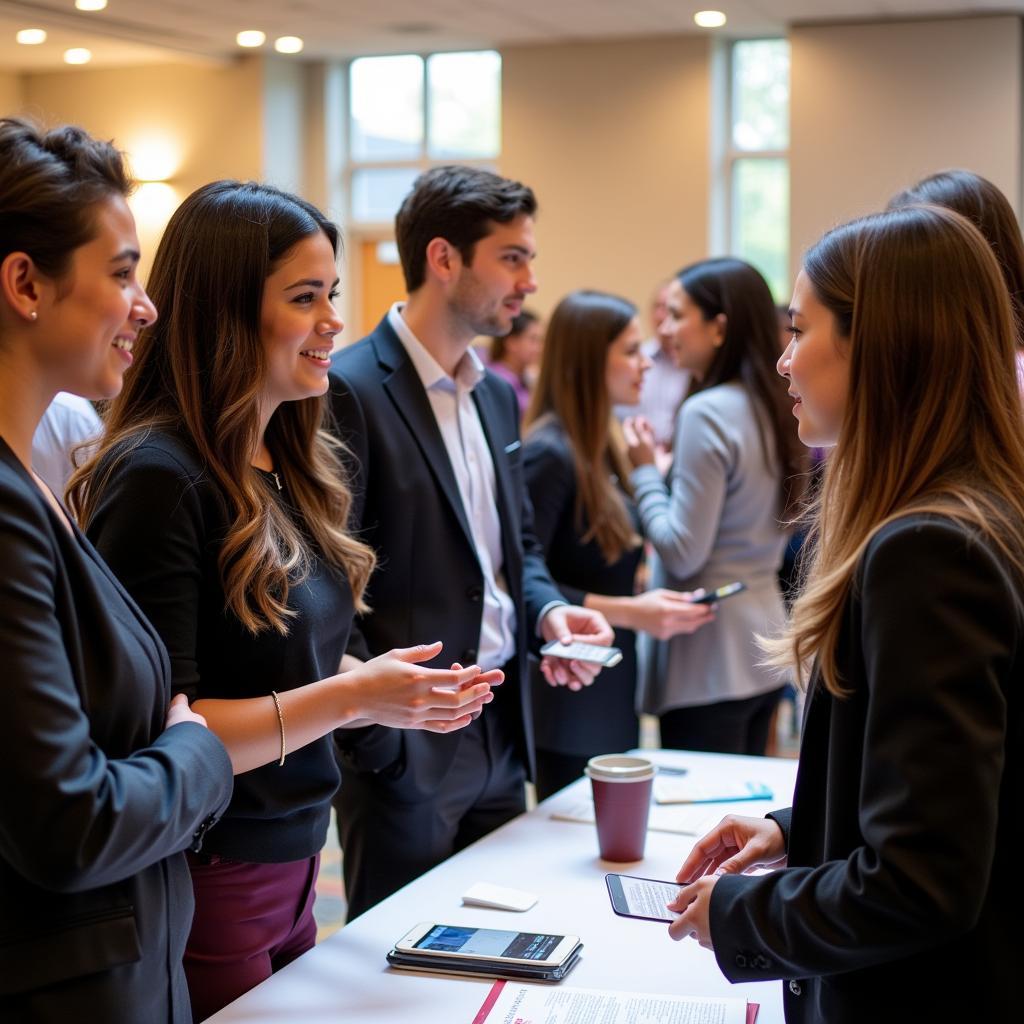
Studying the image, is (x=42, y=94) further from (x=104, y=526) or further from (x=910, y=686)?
(x=910, y=686)

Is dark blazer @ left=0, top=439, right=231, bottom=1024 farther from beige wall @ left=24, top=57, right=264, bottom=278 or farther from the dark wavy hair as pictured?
beige wall @ left=24, top=57, right=264, bottom=278

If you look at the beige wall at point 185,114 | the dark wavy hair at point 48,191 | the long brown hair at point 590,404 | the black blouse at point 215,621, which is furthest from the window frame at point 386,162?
the dark wavy hair at point 48,191

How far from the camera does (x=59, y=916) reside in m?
1.19

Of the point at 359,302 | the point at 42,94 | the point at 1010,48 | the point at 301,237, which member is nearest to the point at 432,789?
the point at 301,237

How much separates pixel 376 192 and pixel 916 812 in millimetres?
9232

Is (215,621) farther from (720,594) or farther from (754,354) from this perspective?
(754,354)

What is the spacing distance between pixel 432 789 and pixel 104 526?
37.2 inches

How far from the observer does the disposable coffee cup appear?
1.94 meters

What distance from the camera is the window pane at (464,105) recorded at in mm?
9305

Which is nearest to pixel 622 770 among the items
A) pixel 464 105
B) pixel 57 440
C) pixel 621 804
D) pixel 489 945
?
pixel 621 804

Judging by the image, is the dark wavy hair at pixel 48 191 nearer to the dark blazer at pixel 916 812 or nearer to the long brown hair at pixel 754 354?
the dark blazer at pixel 916 812

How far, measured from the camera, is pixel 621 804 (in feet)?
6.41

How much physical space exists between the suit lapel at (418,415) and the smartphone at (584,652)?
0.24 m

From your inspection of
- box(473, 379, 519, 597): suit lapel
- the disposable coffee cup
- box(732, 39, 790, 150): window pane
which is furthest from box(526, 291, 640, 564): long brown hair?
box(732, 39, 790, 150): window pane
